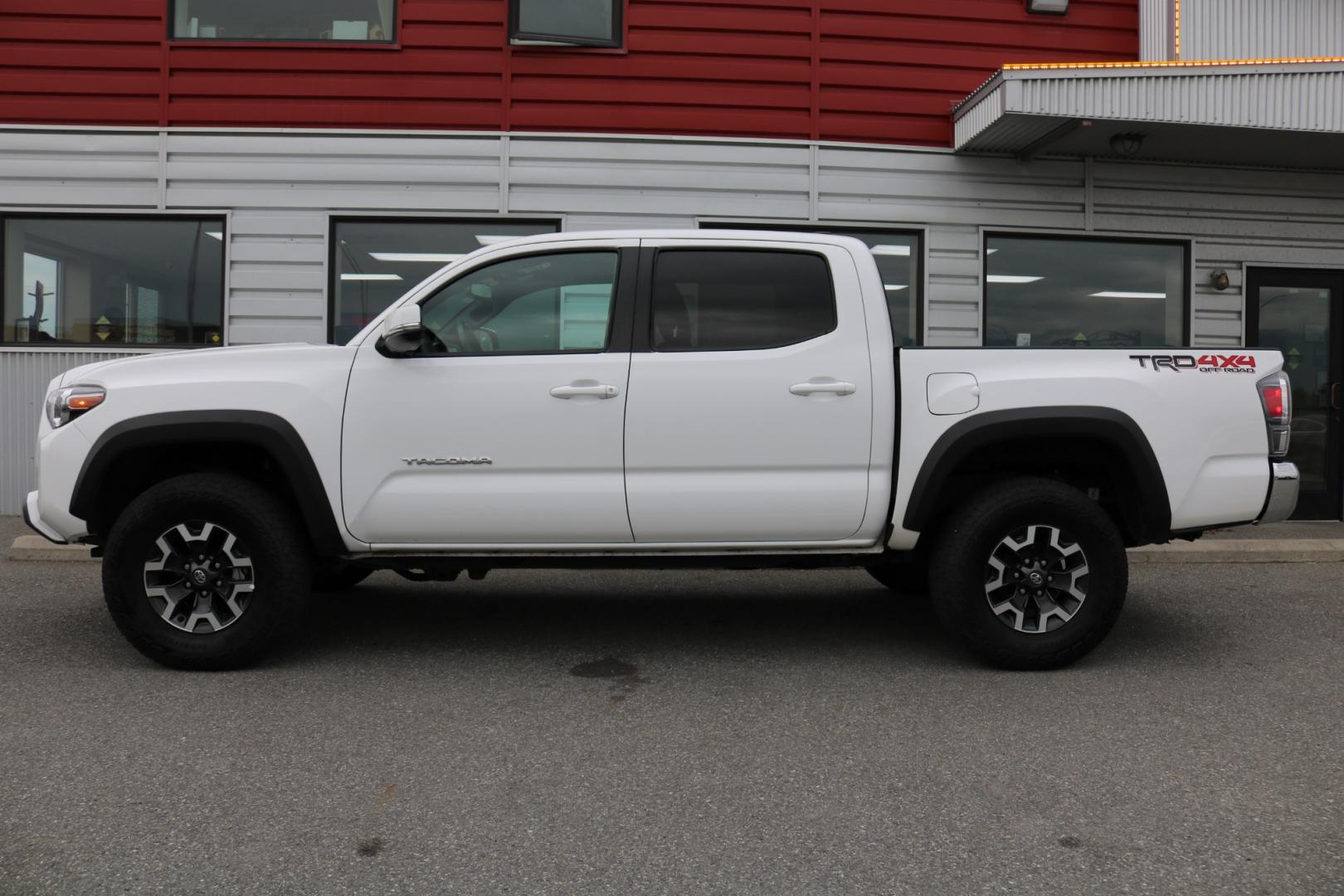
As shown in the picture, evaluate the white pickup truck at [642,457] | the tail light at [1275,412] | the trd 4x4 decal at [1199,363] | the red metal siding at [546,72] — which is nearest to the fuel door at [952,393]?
the white pickup truck at [642,457]

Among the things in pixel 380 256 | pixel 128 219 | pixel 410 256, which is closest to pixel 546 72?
pixel 410 256

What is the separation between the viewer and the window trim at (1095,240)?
31.2 ft

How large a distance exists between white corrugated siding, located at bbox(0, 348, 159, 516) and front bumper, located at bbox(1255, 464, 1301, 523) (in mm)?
8736

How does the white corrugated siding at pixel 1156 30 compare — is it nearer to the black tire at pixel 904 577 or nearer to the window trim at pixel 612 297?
the black tire at pixel 904 577

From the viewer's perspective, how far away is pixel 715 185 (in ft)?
30.5

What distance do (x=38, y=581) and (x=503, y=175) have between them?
492 cm

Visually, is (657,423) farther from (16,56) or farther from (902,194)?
(16,56)

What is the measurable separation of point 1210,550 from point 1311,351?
3.55 metres

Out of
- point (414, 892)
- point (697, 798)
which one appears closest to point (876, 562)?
point (697, 798)

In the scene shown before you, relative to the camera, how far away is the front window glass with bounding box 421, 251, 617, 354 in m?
4.55

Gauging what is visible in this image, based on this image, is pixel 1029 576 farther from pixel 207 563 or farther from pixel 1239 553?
pixel 1239 553

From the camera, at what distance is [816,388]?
441 centimetres

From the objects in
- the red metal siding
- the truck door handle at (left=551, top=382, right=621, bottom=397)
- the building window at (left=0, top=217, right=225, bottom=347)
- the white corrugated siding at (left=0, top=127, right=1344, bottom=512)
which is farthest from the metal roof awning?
the building window at (left=0, top=217, right=225, bottom=347)

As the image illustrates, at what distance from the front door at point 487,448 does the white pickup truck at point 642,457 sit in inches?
0.4
